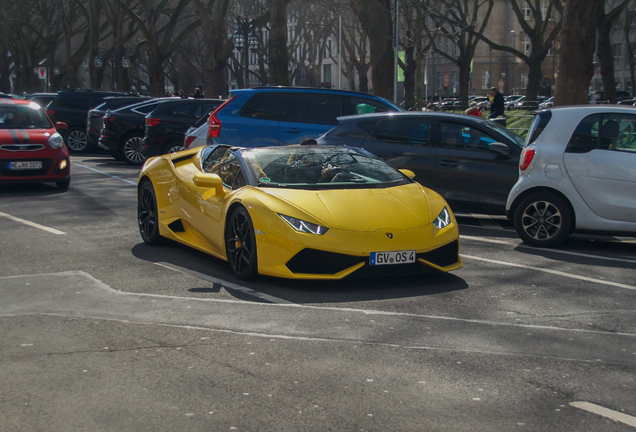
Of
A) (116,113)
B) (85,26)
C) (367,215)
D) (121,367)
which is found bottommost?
(121,367)

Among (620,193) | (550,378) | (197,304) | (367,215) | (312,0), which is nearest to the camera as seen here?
(550,378)

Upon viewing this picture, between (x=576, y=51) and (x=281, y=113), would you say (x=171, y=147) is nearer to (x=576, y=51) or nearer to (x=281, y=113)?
(x=281, y=113)

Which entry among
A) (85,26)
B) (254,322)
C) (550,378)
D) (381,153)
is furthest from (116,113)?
(85,26)

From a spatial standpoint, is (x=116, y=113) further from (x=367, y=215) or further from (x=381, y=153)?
(x=367, y=215)

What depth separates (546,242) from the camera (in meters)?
8.81

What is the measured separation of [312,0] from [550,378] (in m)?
47.0

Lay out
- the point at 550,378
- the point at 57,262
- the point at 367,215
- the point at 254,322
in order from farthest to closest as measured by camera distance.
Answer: the point at 57,262, the point at 367,215, the point at 254,322, the point at 550,378

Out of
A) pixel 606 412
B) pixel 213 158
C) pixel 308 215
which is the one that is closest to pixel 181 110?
pixel 213 158

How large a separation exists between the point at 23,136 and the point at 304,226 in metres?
9.36

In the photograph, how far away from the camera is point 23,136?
45.9ft

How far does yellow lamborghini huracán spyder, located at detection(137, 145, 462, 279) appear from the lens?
636 centimetres

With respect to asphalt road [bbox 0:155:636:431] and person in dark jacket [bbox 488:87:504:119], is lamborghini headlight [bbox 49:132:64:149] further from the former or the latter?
person in dark jacket [bbox 488:87:504:119]

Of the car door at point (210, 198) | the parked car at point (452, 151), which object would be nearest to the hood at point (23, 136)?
the parked car at point (452, 151)

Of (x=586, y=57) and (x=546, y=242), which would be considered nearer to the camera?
(x=546, y=242)
